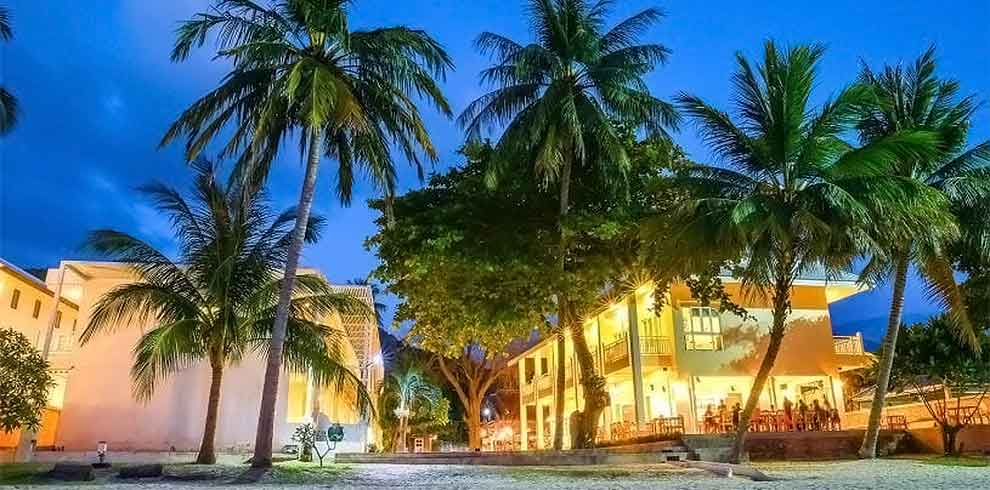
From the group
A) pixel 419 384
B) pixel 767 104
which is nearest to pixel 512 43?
pixel 767 104

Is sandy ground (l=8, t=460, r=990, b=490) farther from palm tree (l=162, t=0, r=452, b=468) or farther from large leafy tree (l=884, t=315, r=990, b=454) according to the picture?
large leafy tree (l=884, t=315, r=990, b=454)

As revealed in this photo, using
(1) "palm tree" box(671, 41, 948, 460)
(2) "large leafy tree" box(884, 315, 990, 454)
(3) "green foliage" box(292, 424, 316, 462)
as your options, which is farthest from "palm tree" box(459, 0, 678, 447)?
(2) "large leafy tree" box(884, 315, 990, 454)

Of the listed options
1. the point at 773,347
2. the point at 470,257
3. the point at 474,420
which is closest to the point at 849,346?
the point at 773,347

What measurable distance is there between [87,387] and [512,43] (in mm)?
14772

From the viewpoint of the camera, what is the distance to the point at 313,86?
11422 millimetres

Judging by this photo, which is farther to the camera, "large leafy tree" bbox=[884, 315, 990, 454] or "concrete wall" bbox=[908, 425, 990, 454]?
"large leafy tree" bbox=[884, 315, 990, 454]

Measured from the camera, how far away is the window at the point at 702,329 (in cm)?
2209

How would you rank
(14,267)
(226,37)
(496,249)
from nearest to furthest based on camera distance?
(226,37)
(496,249)
(14,267)

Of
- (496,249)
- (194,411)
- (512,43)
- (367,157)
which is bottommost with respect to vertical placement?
(194,411)

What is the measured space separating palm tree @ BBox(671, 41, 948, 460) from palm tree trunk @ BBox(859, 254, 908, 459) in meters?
2.21

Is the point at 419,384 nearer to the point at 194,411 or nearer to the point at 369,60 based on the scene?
the point at 194,411

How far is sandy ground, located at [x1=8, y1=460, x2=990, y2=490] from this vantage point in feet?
28.2

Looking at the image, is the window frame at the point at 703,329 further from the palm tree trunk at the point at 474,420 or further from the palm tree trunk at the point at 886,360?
the palm tree trunk at the point at 474,420

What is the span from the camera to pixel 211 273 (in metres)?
13.5
